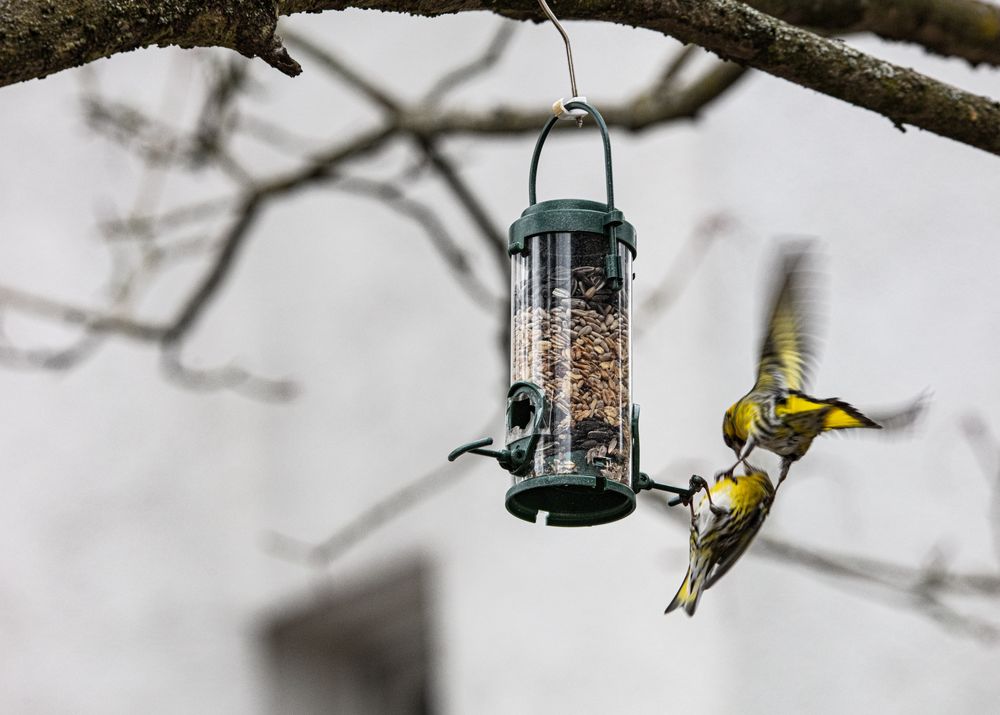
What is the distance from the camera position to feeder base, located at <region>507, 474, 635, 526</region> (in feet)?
7.18

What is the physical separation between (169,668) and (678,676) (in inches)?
99.9

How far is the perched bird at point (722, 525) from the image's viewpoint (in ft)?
8.20

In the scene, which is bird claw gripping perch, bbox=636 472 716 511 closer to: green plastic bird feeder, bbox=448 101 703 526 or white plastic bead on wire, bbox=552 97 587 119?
green plastic bird feeder, bbox=448 101 703 526

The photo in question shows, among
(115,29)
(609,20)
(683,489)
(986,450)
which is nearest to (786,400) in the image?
(683,489)

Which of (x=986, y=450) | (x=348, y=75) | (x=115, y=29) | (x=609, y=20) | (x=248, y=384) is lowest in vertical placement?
(x=115, y=29)

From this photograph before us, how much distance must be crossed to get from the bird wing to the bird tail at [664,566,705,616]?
334 mm

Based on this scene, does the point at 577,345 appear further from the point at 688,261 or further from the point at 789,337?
the point at 688,261

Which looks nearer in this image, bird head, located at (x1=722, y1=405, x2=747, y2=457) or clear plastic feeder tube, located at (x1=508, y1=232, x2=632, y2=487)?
clear plastic feeder tube, located at (x1=508, y1=232, x2=632, y2=487)

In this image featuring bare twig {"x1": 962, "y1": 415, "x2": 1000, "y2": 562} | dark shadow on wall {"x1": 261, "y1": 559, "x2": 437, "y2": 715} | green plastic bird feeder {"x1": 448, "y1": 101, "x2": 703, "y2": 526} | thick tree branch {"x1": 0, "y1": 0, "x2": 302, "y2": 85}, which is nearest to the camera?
thick tree branch {"x1": 0, "y1": 0, "x2": 302, "y2": 85}

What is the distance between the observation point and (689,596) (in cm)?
249

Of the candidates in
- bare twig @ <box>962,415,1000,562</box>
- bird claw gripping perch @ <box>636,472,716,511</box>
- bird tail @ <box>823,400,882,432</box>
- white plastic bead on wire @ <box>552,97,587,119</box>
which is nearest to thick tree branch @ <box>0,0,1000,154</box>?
white plastic bead on wire @ <box>552,97,587,119</box>

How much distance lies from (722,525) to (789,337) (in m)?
0.34

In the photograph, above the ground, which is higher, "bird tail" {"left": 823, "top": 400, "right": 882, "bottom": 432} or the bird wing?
the bird wing

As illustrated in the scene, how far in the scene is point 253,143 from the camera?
715 cm
